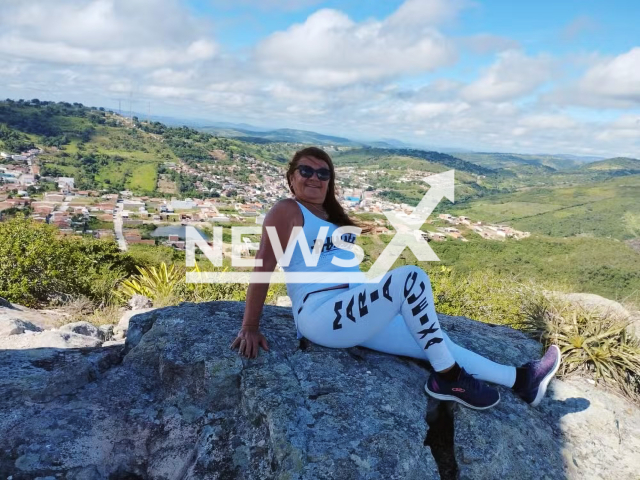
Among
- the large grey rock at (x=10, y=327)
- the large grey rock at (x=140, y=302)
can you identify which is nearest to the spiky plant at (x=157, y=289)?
the large grey rock at (x=140, y=302)

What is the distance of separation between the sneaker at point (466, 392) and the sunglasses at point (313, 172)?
156 centimetres

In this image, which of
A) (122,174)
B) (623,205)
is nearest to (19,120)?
(122,174)

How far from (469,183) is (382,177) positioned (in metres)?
29.4

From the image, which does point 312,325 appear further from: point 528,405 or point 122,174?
point 122,174

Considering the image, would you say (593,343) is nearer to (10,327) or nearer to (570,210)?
(10,327)

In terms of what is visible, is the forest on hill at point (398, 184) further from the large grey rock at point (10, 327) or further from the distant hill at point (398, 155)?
the large grey rock at point (10, 327)

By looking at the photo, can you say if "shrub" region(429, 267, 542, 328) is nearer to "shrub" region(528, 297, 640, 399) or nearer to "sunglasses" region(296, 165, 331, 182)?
"shrub" region(528, 297, 640, 399)

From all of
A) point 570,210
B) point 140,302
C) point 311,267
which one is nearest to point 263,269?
point 311,267

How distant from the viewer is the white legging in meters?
2.46

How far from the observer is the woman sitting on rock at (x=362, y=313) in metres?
2.48

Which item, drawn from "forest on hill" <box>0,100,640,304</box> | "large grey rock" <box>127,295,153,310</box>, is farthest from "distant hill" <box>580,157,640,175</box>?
"large grey rock" <box>127,295,153,310</box>

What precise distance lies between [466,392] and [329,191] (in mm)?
1677

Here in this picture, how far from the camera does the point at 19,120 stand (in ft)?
234

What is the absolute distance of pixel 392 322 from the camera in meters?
2.82
